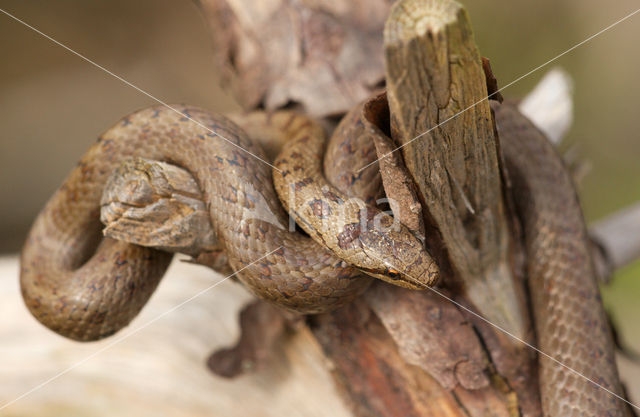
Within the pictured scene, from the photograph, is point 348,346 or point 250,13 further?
point 250,13

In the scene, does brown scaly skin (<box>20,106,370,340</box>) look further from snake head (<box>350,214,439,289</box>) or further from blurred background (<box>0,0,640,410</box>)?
blurred background (<box>0,0,640,410</box>)

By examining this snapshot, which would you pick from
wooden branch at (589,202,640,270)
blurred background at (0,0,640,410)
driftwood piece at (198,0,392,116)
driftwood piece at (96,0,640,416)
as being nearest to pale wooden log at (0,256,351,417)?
driftwood piece at (96,0,640,416)

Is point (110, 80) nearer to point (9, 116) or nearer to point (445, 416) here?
point (9, 116)

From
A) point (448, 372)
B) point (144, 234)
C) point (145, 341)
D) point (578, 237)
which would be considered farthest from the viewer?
point (145, 341)

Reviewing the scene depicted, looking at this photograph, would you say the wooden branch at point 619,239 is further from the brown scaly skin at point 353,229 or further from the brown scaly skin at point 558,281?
the brown scaly skin at point 353,229

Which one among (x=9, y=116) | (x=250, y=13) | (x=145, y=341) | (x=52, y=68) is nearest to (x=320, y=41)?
(x=250, y=13)
